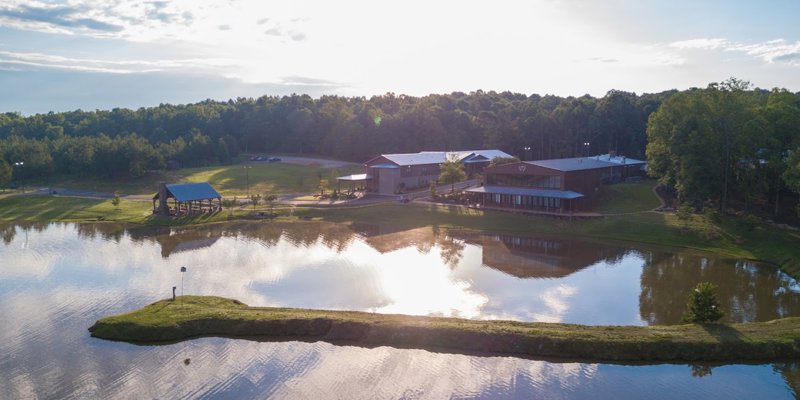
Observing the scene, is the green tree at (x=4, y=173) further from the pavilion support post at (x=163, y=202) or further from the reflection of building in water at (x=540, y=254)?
the reflection of building in water at (x=540, y=254)

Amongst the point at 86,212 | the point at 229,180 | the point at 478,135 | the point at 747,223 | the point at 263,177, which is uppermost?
the point at 478,135

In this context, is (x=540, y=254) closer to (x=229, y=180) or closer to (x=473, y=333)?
(x=473, y=333)

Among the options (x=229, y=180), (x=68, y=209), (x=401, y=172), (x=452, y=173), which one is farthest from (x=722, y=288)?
(x=229, y=180)

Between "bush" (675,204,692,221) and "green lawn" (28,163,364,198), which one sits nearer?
"bush" (675,204,692,221)

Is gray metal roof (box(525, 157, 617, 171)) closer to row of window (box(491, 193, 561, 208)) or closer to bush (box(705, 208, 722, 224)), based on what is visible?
row of window (box(491, 193, 561, 208))

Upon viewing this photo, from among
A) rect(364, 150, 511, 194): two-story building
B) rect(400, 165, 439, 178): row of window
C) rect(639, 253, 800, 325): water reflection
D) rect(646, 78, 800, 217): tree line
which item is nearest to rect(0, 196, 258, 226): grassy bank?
rect(364, 150, 511, 194): two-story building

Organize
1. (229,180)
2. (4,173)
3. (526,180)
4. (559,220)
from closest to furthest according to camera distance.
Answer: (559,220), (526,180), (4,173), (229,180)
